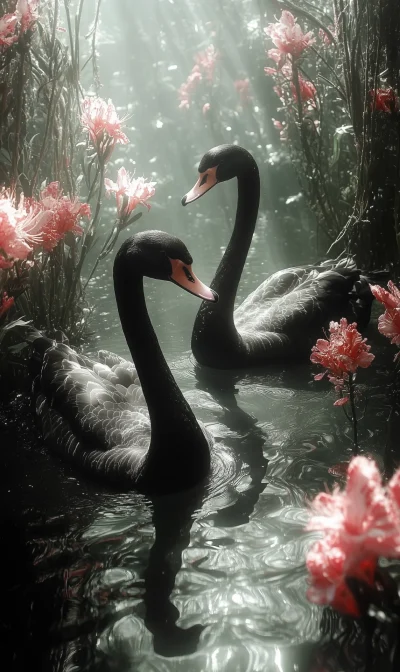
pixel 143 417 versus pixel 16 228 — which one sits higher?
pixel 16 228

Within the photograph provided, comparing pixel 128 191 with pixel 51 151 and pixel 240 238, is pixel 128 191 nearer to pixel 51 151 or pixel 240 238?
pixel 51 151

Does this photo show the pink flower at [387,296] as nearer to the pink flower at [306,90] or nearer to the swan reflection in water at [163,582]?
the swan reflection in water at [163,582]

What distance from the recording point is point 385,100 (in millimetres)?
3426

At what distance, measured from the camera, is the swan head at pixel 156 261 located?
8.54 feet

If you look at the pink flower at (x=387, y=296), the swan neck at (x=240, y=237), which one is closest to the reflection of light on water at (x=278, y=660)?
the pink flower at (x=387, y=296)

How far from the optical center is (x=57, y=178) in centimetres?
363

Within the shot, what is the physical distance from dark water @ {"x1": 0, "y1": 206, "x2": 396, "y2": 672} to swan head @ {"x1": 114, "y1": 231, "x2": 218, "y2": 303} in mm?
749

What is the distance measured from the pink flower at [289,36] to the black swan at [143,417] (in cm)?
214

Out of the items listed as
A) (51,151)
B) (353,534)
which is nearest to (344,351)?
(353,534)

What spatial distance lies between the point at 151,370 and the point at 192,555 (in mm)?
723

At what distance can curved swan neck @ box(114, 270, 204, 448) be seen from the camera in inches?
103

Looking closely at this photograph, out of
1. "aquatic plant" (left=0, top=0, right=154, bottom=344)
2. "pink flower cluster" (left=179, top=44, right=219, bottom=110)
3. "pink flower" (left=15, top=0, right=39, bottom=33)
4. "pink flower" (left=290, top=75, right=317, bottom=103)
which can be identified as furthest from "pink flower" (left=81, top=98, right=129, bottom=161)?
"pink flower cluster" (left=179, top=44, right=219, bottom=110)

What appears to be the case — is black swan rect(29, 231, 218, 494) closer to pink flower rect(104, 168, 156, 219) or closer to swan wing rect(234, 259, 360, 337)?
pink flower rect(104, 168, 156, 219)

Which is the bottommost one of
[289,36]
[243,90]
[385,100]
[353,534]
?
[353,534]
